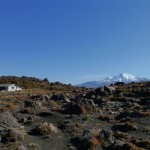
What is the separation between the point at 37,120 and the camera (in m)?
51.5

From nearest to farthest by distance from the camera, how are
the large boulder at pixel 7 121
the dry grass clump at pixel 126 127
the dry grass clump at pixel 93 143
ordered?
the dry grass clump at pixel 93 143, the dry grass clump at pixel 126 127, the large boulder at pixel 7 121

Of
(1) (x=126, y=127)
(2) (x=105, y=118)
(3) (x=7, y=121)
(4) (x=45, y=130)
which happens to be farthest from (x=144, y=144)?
(3) (x=7, y=121)

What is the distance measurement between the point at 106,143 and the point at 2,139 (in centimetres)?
1189

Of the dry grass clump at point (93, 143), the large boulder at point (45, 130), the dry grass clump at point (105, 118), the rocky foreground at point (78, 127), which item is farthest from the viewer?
the dry grass clump at point (105, 118)

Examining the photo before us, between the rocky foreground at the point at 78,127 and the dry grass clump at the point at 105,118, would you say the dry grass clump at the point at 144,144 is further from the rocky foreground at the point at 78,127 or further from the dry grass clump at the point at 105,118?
the dry grass clump at the point at 105,118

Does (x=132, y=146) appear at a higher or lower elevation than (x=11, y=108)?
lower

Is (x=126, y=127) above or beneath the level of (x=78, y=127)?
beneath

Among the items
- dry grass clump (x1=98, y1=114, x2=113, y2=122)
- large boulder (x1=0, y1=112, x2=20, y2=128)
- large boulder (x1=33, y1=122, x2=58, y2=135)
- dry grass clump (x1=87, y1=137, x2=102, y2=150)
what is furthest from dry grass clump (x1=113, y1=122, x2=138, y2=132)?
large boulder (x1=0, y1=112, x2=20, y2=128)

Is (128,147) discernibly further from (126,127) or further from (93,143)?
(126,127)

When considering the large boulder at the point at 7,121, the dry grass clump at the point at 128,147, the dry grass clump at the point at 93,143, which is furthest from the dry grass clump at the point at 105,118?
the dry grass clump at the point at 128,147

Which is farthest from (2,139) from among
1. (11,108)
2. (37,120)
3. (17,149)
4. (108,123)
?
(11,108)

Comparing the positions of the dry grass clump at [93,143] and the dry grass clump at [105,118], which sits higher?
the dry grass clump at [105,118]

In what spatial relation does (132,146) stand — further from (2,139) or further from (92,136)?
(2,139)

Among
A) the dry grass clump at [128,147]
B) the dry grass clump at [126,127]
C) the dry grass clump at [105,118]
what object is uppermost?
the dry grass clump at [105,118]
